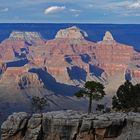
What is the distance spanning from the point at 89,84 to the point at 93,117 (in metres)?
18.8

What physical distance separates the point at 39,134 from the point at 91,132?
196 inches

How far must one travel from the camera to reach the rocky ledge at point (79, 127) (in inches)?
1946

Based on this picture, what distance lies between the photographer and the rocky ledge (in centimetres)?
4944

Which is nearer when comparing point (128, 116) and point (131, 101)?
point (128, 116)

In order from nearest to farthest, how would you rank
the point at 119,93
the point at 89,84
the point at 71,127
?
the point at 71,127
the point at 89,84
the point at 119,93

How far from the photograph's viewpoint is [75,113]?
2061 inches

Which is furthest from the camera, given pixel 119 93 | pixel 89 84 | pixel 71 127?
pixel 119 93

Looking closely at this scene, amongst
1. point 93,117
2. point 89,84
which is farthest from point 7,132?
point 89,84

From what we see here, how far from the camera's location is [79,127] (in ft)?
162

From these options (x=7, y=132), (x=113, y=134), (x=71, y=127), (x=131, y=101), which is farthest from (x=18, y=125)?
(x=131, y=101)

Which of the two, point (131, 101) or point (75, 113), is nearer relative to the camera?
point (75, 113)

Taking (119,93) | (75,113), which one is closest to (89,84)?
(119,93)

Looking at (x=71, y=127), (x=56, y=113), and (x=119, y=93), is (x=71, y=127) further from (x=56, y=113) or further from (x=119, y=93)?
(x=119, y=93)

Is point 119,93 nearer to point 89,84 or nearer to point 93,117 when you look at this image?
point 89,84
